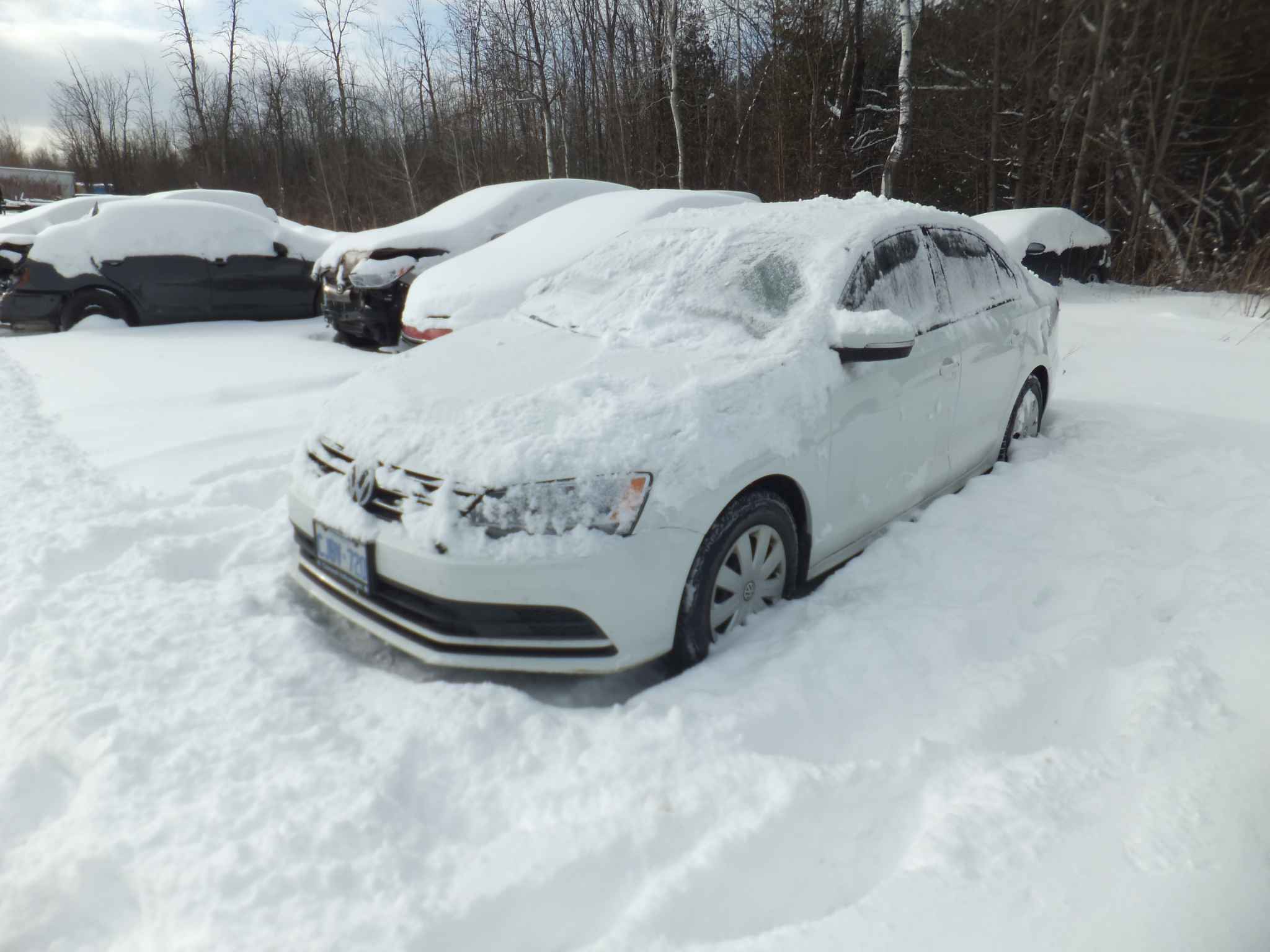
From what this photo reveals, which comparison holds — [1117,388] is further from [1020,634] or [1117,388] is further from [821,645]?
[821,645]

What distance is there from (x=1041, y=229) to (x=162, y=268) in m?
9.88

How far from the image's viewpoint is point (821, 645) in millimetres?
2682

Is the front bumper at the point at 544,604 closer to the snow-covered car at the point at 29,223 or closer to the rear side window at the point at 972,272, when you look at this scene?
the rear side window at the point at 972,272

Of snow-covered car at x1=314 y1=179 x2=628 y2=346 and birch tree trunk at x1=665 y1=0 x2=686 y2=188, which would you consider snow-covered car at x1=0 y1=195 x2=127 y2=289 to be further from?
birch tree trunk at x1=665 y1=0 x2=686 y2=188

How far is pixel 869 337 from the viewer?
2873mm

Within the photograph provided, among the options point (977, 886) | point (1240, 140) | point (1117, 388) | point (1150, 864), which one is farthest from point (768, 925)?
point (1240, 140)

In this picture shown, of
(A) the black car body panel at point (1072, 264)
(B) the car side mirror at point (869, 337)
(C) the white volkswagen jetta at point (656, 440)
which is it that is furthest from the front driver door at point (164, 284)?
(A) the black car body panel at point (1072, 264)

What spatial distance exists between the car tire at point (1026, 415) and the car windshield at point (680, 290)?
6.37 ft

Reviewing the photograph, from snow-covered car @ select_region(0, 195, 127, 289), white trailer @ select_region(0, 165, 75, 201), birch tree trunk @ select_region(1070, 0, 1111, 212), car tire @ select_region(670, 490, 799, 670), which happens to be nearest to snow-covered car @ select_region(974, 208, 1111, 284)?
birch tree trunk @ select_region(1070, 0, 1111, 212)

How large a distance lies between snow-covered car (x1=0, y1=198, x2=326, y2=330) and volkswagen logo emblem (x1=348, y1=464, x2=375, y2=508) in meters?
7.77

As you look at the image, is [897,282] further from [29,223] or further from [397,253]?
[29,223]

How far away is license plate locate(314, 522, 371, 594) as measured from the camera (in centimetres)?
252


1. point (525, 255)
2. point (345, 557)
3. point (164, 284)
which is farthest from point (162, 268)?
point (345, 557)

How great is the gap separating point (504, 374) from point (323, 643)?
1.14 meters
